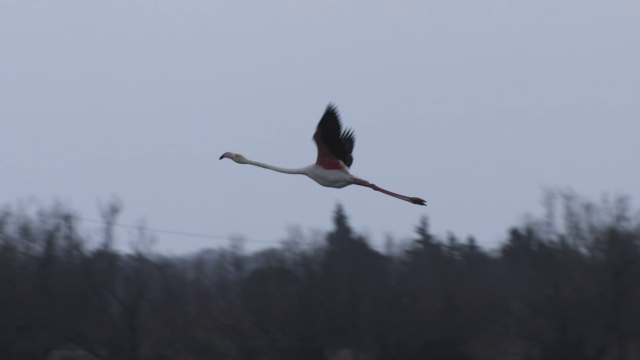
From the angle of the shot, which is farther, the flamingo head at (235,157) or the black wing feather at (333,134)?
the flamingo head at (235,157)

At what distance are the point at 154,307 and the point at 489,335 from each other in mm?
15742

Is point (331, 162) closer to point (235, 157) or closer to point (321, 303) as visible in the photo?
point (235, 157)

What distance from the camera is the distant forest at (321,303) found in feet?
171

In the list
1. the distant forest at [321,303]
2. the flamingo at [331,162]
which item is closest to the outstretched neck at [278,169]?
the flamingo at [331,162]

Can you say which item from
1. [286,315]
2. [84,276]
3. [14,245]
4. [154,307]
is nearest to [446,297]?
[286,315]

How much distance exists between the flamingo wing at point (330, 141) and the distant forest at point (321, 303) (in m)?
32.1

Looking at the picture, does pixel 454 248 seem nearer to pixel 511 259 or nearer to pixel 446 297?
pixel 511 259

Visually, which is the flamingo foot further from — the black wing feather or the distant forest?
the distant forest

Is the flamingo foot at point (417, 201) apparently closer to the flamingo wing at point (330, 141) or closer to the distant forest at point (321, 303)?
the flamingo wing at point (330, 141)

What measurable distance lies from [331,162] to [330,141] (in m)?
0.53

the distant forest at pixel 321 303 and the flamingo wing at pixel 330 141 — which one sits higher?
the flamingo wing at pixel 330 141

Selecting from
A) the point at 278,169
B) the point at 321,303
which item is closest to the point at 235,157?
the point at 278,169

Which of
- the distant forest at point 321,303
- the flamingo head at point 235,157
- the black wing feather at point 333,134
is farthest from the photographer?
the distant forest at point 321,303

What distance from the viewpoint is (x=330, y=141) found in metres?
18.8
